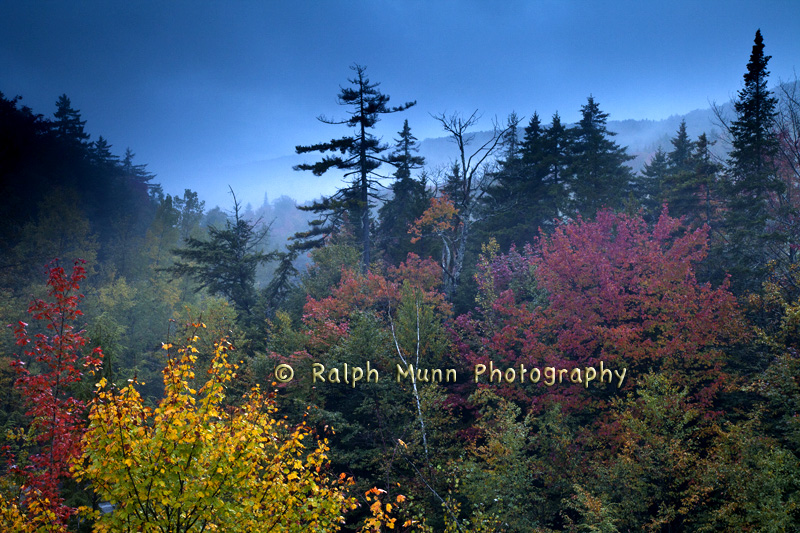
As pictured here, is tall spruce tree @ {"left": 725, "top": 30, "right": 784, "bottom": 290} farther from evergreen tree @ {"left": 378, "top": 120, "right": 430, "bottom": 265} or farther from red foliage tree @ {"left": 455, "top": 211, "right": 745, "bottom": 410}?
evergreen tree @ {"left": 378, "top": 120, "right": 430, "bottom": 265}

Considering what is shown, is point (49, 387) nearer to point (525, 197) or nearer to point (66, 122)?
point (525, 197)

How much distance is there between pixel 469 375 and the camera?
19.6m

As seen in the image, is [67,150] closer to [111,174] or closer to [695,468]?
[111,174]

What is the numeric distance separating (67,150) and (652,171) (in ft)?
236

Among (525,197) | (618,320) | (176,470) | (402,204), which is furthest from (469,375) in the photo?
(402,204)

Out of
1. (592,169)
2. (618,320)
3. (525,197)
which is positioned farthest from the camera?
(525,197)

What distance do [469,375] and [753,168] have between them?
20.0m

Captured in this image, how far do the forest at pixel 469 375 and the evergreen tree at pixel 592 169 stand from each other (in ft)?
0.66

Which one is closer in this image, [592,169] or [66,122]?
[592,169]

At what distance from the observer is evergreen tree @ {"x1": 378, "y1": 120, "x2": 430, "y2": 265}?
3017 cm

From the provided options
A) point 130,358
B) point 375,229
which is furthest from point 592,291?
point 130,358

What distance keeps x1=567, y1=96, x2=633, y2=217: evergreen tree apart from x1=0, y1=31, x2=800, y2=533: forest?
202mm

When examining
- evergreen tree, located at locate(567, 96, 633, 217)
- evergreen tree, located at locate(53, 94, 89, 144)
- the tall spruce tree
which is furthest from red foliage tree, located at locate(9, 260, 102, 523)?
evergreen tree, located at locate(53, 94, 89, 144)

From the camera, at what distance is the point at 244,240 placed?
104 ft
